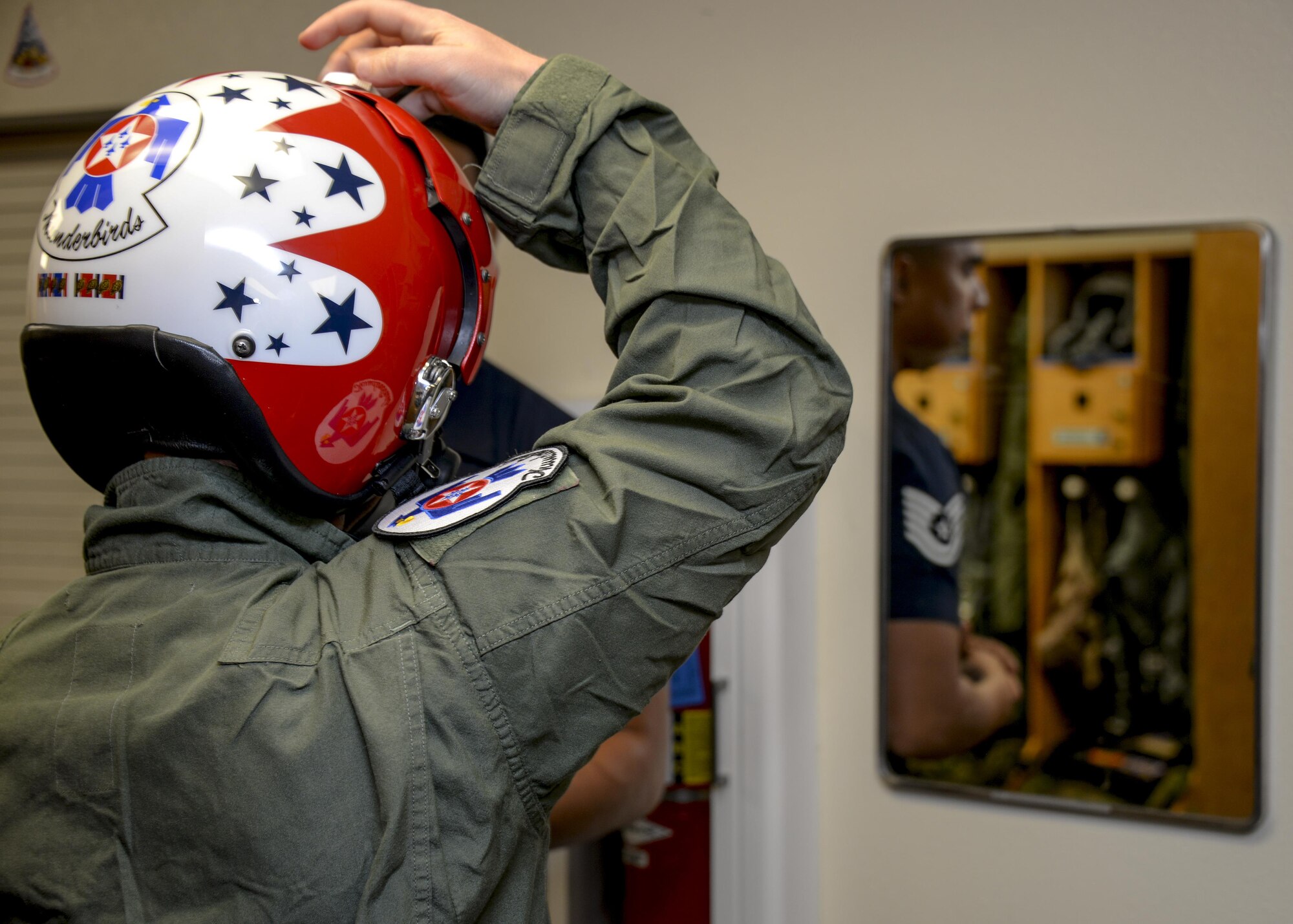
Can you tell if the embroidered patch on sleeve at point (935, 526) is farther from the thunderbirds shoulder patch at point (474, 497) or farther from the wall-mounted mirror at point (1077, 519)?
the thunderbirds shoulder patch at point (474, 497)

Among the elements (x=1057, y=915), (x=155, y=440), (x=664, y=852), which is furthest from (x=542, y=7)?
(x=1057, y=915)

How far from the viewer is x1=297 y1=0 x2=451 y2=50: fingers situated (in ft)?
2.95

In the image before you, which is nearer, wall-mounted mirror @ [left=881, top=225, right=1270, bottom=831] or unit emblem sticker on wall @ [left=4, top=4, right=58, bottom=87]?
wall-mounted mirror @ [left=881, top=225, right=1270, bottom=831]

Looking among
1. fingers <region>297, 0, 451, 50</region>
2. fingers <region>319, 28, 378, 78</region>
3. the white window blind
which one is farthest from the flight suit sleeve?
the white window blind

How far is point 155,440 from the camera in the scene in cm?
77

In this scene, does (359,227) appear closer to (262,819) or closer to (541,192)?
(541,192)

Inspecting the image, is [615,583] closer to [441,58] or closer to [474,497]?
[474,497]

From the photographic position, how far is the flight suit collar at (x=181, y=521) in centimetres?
74

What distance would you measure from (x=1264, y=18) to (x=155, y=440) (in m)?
1.58

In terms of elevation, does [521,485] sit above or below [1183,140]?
below

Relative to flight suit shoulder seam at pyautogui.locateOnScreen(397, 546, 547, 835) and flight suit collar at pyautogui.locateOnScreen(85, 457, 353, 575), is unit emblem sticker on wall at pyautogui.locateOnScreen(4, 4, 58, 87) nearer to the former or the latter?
flight suit collar at pyautogui.locateOnScreen(85, 457, 353, 575)

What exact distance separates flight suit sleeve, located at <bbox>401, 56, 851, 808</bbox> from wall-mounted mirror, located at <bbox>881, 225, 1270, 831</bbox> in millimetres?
883

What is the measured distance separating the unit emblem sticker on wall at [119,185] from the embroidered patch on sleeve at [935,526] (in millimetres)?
1207

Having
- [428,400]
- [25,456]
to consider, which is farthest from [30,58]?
[428,400]
